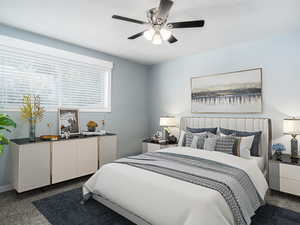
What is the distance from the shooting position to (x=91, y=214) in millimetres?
2283

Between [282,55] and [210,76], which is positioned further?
[210,76]

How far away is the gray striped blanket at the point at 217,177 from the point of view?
5.75 ft

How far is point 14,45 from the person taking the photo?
293 cm

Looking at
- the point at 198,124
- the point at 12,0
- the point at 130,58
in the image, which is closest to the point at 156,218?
the point at 198,124

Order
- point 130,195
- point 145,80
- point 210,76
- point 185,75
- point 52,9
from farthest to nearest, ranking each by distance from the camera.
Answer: point 145,80 < point 185,75 < point 210,76 < point 52,9 < point 130,195

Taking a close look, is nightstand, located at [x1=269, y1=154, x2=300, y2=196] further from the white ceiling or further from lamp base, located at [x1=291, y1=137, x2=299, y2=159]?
the white ceiling

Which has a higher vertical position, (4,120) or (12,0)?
(12,0)

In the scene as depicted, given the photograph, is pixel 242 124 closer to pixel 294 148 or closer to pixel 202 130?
pixel 202 130

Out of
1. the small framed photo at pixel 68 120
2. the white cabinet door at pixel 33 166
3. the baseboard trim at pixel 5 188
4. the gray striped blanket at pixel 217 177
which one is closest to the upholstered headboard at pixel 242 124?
the gray striped blanket at pixel 217 177

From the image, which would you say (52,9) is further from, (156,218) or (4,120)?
(156,218)

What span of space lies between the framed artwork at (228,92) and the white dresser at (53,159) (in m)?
2.24

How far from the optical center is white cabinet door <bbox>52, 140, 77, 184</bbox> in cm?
297

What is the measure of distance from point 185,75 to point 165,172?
288 centimetres

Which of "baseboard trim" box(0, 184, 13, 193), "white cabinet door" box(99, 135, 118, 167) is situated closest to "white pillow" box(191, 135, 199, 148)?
"white cabinet door" box(99, 135, 118, 167)
